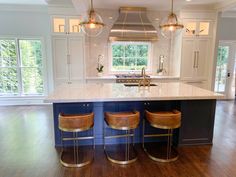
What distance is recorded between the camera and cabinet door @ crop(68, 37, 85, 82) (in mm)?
5309

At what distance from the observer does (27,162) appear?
2656 millimetres

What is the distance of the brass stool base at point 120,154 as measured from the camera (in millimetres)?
2694

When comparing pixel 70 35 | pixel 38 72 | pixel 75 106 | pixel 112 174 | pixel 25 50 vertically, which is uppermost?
pixel 70 35

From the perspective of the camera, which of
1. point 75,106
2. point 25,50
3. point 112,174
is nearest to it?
point 112,174

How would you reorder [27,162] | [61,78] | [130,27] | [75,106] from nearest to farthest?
1. [27,162]
2. [75,106]
3. [130,27]
4. [61,78]

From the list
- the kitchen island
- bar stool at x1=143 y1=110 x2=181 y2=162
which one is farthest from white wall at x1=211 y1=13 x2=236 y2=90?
bar stool at x1=143 y1=110 x2=181 y2=162

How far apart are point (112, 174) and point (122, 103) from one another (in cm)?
110

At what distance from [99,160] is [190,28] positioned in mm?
4703

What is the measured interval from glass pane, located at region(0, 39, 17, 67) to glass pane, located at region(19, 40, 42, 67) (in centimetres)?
22

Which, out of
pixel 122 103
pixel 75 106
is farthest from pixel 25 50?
pixel 122 103

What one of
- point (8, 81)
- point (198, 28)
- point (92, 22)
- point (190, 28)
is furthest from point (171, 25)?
point (8, 81)

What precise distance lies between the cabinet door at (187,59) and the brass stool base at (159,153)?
2.95m

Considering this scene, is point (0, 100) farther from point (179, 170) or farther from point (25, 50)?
point (179, 170)

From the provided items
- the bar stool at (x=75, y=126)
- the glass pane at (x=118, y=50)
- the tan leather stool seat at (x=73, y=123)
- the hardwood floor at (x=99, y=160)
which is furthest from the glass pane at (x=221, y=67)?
the tan leather stool seat at (x=73, y=123)
